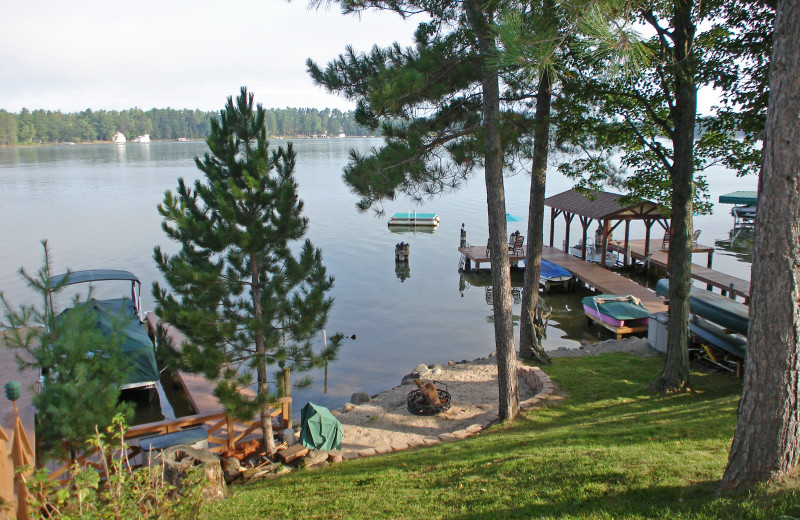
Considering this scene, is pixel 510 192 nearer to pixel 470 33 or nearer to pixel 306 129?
pixel 470 33

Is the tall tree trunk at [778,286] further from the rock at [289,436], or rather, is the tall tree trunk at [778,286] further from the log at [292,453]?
the rock at [289,436]

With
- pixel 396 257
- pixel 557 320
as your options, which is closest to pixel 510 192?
pixel 396 257

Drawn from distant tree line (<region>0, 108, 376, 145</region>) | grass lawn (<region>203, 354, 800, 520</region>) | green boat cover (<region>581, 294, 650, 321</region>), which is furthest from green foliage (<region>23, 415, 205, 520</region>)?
distant tree line (<region>0, 108, 376, 145</region>)

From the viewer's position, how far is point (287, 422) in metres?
11.3

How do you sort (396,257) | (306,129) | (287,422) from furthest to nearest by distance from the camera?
(306,129) → (396,257) → (287,422)

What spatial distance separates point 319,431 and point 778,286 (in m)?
7.43

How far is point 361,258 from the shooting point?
32.5 m

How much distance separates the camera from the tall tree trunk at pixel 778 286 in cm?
453

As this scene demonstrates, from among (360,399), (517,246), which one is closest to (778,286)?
(360,399)

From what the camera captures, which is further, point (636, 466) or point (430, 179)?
point (430, 179)

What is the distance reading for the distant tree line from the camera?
134 meters

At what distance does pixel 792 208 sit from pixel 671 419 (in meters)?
4.78

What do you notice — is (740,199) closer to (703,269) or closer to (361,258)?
(703,269)

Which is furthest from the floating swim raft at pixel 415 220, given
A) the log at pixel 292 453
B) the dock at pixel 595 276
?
the log at pixel 292 453
